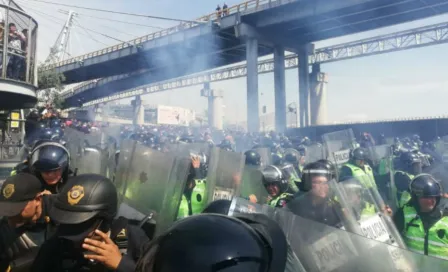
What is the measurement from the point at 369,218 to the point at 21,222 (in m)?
1.92

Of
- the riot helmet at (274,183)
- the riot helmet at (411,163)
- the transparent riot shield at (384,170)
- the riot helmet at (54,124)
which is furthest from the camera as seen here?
the riot helmet at (54,124)

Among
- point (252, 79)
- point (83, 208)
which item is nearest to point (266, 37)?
point (252, 79)

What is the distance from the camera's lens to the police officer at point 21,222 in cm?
208

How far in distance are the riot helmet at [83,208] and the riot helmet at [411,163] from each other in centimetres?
525

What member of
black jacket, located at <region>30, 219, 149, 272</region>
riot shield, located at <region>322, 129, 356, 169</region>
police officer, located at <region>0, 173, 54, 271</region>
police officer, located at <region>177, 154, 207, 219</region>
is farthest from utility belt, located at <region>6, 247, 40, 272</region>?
riot shield, located at <region>322, 129, 356, 169</region>

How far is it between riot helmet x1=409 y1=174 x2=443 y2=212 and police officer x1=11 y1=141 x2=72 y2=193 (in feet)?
9.45

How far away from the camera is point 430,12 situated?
19125 millimetres

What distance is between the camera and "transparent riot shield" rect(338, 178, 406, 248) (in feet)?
6.75

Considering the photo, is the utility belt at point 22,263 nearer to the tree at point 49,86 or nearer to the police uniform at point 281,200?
the police uniform at point 281,200

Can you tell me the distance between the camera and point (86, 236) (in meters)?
1.78

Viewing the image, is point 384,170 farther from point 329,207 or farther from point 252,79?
point 252,79

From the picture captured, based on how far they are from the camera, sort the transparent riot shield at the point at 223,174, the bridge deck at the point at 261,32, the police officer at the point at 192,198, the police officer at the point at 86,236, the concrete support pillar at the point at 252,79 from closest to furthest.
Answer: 1. the police officer at the point at 86,236
2. the transparent riot shield at the point at 223,174
3. the police officer at the point at 192,198
4. the bridge deck at the point at 261,32
5. the concrete support pillar at the point at 252,79

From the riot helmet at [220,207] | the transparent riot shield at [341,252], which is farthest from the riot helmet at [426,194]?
the transparent riot shield at [341,252]

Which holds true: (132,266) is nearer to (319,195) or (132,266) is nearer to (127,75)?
(319,195)
